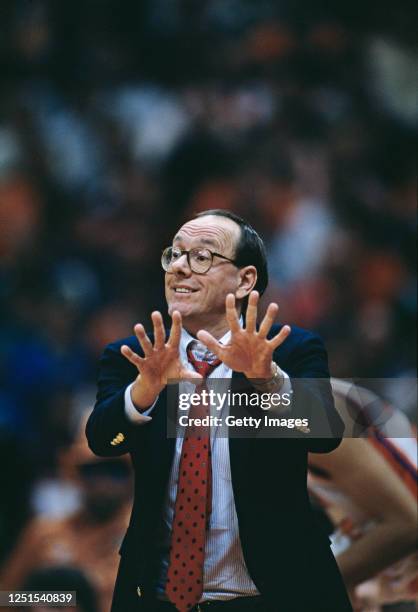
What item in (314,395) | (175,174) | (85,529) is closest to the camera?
(314,395)

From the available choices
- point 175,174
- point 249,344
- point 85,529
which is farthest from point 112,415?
point 175,174

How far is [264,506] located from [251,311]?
345 mm

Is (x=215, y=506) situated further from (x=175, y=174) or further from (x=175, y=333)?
(x=175, y=174)

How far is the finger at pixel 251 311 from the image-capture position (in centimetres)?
124

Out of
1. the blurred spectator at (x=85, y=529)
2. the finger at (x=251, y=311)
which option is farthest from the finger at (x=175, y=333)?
the blurred spectator at (x=85, y=529)

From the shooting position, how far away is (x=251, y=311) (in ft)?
4.09

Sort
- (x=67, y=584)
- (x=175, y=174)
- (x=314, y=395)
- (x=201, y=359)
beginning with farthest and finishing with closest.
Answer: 1. (x=175, y=174)
2. (x=67, y=584)
3. (x=201, y=359)
4. (x=314, y=395)

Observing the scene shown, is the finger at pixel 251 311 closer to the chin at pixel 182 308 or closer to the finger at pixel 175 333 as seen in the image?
the finger at pixel 175 333

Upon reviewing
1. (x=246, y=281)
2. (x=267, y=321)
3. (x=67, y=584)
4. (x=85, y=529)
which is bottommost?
(x=67, y=584)

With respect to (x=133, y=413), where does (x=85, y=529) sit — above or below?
above

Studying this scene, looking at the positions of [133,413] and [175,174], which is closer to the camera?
[133,413]

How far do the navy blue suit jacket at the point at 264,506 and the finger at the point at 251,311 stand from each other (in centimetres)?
16

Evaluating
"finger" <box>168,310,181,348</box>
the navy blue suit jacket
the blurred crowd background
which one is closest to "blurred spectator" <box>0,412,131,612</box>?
the blurred crowd background

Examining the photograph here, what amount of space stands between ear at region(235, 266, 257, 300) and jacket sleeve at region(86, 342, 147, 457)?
0.25m
